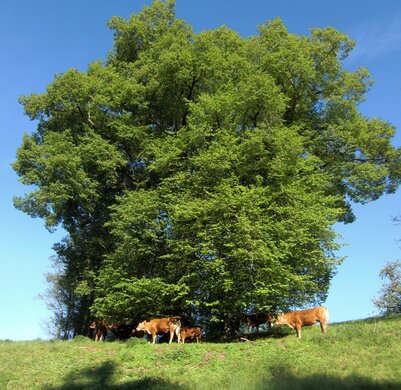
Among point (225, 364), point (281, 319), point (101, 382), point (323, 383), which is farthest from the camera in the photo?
point (281, 319)

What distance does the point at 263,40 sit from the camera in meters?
29.2

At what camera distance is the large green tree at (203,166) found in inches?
856

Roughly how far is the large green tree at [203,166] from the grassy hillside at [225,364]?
3587 mm

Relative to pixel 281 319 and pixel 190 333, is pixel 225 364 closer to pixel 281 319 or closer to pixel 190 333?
pixel 281 319

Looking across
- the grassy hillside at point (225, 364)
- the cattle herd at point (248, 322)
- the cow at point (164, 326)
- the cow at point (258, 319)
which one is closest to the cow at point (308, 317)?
the cattle herd at point (248, 322)

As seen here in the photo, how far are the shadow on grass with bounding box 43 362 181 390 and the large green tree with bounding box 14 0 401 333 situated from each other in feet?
18.9

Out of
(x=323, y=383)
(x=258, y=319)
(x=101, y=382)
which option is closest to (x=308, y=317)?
(x=258, y=319)

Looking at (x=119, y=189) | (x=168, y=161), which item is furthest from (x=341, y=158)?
(x=119, y=189)

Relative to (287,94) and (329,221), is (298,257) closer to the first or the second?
(329,221)

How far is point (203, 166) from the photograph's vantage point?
23422mm

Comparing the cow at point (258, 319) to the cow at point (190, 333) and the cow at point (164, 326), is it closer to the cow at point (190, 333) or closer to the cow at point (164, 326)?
the cow at point (190, 333)

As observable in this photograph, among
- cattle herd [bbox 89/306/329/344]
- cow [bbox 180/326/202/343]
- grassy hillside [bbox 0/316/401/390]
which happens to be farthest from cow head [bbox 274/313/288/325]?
cow [bbox 180/326/202/343]

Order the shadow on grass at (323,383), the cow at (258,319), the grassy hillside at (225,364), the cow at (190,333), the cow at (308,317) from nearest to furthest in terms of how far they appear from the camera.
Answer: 1. the shadow on grass at (323,383)
2. the grassy hillside at (225,364)
3. the cow at (308,317)
4. the cow at (258,319)
5. the cow at (190,333)

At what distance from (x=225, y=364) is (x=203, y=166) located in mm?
10698
